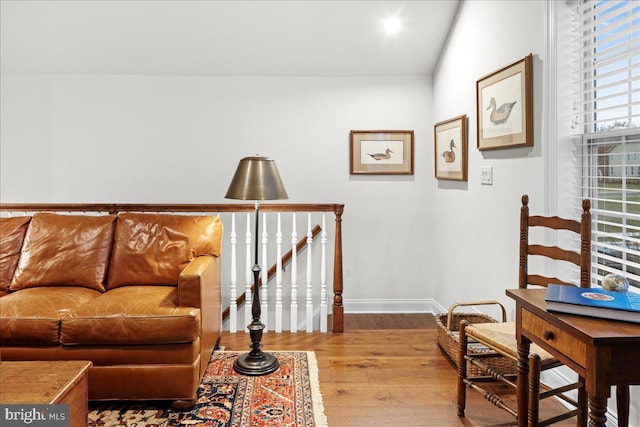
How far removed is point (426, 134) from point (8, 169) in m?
3.90

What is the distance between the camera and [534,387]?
1.83 metres

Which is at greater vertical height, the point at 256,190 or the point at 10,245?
the point at 256,190

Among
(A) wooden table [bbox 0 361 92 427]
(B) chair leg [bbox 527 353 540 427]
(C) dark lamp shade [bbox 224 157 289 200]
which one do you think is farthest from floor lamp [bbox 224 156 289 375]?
(B) chair leg [bbox 527 353 540 427]

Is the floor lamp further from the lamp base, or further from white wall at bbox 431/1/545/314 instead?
white wall at bbox 431/1/545/314

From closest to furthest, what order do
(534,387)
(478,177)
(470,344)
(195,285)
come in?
(534,387) < (195,285) < (470,344) < (478,177)

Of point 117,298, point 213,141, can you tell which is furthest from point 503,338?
point 213,141

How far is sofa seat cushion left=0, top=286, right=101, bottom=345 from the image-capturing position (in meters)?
2.40

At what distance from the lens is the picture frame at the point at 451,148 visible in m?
3.63

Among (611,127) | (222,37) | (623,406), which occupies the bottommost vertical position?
(623,406)

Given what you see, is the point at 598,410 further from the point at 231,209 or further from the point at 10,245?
the point at 10,245

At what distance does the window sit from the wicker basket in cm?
68

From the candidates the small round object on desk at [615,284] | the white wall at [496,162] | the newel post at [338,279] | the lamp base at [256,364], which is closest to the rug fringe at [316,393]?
the lamp base at [256,364]

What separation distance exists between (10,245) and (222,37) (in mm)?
2293

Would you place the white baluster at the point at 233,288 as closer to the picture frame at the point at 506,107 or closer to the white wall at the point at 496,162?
the white wall at the point at 496,162
